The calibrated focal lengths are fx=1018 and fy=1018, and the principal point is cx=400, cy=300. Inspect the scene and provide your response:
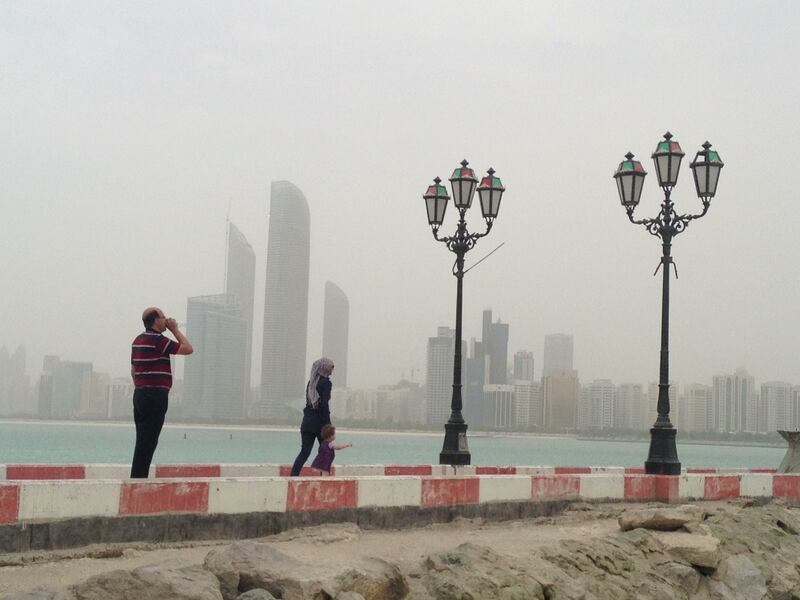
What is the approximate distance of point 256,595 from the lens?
6.50 m

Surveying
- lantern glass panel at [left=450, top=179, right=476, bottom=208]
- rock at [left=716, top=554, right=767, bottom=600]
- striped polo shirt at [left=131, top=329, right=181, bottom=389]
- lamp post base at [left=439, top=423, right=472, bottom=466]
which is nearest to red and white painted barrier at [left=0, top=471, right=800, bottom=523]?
striped polo shirt at [left=131, top=329, right=181, bottom=389]

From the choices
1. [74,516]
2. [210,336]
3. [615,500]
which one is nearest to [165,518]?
[74,516]

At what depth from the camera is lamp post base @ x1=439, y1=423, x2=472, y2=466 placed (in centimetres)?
1557

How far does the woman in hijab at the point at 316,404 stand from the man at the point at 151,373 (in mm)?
2257

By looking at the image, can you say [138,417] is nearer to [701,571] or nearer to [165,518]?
[165,518]

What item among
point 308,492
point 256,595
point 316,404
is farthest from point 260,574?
point 316,404

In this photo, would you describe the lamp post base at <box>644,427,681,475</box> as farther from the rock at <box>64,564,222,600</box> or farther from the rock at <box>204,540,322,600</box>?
the rock at <box>64,564,222,600</box>

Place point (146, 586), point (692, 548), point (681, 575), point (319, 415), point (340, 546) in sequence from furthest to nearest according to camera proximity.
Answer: point (319, 415), point (692, 548), point (681, 575), point (340, 546), point (146, 586)

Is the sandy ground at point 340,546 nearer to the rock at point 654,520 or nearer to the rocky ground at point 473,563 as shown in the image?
the rocky ground at point 473,563

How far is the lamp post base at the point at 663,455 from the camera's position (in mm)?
13656

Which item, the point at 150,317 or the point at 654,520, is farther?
the point at 654,520

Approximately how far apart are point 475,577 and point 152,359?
10.4 ft

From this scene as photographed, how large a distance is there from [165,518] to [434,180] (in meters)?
10.2

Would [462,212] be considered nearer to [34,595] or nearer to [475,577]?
[475,577]
